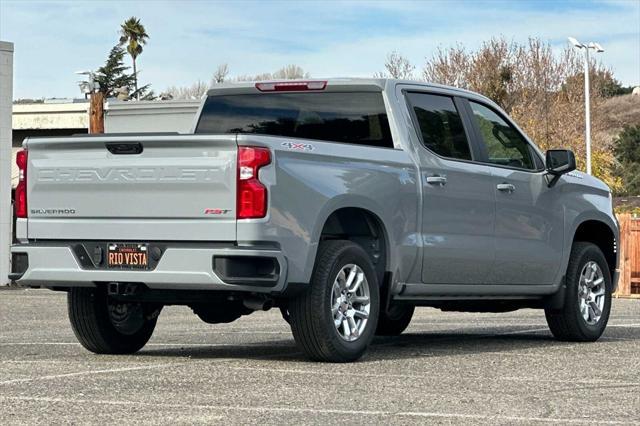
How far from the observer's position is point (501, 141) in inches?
492

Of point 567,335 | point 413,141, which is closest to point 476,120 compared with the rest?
point 413,141

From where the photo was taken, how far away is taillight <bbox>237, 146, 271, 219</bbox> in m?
9.62

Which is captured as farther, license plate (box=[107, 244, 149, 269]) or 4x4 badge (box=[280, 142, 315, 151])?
license plate (box=[107, 244, 149, 269])

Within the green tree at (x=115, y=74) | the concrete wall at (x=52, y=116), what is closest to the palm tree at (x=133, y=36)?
the green tree at (x=115, y=74)

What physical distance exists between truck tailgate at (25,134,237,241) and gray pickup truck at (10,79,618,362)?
1cm

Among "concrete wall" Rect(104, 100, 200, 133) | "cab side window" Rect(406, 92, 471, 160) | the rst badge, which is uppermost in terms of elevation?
"concrete wall" Rect(104, 100, 200, 133)

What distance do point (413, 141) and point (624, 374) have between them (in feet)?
8.42

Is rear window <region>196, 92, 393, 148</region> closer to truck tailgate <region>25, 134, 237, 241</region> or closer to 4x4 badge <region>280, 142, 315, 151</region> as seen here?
4x4 badge <region>280, 142, 315, 151</region>

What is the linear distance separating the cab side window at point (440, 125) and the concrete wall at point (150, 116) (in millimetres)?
20142

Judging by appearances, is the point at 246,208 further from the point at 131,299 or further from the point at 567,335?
the point at 567,335

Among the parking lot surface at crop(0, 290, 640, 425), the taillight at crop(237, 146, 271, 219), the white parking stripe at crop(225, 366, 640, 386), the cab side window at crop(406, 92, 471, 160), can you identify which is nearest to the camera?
the parking lot surface at crop(0, 290, 640, 425)

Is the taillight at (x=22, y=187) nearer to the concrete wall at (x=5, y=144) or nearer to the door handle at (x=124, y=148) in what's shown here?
the door handle at (x=124, y=148)

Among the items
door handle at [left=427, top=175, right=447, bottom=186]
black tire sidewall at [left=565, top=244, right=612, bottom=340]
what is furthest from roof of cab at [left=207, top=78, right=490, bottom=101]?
black tire sidewall at [left=565, top=244, right=612, bottom=340]

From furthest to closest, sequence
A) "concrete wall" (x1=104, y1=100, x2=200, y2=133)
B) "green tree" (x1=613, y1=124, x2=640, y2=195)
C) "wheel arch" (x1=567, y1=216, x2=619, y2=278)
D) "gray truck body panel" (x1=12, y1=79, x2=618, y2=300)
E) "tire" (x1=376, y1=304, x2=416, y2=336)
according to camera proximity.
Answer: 1. "green tree" (x1=613, y1=124, x2=640, y2=195)
2. "concrete wall" (x1=104, y1=100, x2=200, y2=133)
3. "wheel arch" (x1=567, y1=216, x2=619, y2=278)
4. "tire" (x1=376, y1=304, x2=416, y2=336)
5. "gray truck body panel" (x1=12, y1=79, x2=618, y2=300)
